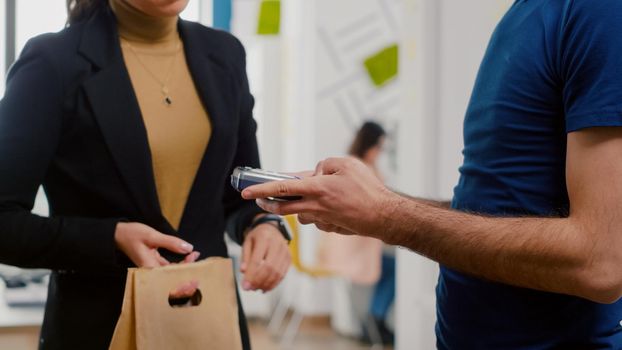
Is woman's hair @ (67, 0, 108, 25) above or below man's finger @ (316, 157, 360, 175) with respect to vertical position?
above

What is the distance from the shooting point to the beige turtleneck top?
118 centimetres

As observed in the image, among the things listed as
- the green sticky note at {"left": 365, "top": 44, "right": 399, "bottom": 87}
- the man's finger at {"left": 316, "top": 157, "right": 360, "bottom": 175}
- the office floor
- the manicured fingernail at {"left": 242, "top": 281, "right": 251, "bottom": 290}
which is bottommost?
the office floor

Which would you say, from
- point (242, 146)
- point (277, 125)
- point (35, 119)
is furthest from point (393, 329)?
point (35, 119)

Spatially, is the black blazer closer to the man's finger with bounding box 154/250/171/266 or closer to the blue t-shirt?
the man's finger with bounding box 154/250/171/266

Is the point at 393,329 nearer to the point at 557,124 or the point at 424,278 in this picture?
the point at 424,278

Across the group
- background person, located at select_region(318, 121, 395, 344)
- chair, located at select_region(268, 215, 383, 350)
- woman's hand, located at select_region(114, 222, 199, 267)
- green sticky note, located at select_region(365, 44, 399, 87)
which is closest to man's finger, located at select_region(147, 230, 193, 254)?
woman's hand, located at select_region(114, 222, 199, 267)

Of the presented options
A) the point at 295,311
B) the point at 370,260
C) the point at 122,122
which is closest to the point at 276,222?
the point at 122,122

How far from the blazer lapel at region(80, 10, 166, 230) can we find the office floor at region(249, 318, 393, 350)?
13.4 feet

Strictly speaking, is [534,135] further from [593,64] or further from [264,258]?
[264,258]

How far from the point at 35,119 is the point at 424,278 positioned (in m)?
2.33

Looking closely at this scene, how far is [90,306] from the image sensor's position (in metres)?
1.16

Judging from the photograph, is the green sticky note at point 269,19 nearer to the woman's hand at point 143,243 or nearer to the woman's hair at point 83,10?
the woman's hair at point 83,10

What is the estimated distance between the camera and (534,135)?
3.30 feet

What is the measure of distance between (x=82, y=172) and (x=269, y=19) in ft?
16.8
